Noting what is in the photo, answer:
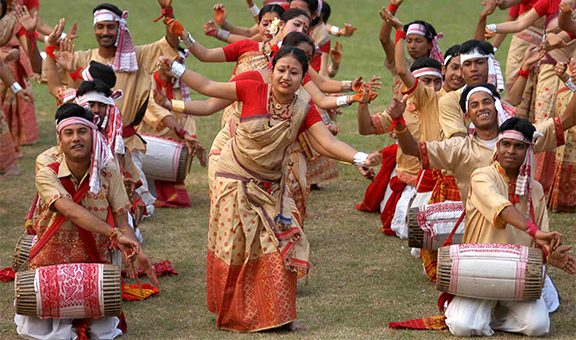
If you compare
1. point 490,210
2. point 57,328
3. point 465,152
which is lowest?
point 57,328

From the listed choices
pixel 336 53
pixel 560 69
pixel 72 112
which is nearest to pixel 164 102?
pixel 72 112

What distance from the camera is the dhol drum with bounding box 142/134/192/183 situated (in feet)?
34.0

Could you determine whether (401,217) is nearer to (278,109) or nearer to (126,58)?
(126,58)

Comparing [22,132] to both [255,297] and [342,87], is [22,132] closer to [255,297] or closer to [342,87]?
[342,87]

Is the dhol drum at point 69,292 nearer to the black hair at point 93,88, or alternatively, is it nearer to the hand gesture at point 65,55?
the black hair at point 93,88

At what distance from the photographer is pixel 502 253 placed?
675 cm

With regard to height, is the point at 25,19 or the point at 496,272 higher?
the point at 25,19

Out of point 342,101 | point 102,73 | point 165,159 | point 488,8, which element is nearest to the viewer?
point 342,101

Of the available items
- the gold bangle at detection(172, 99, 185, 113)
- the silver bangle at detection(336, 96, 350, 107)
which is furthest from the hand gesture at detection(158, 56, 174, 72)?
the silver bangle at detection(336, 96, 350, 107)

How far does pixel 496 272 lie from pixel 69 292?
7.38ft

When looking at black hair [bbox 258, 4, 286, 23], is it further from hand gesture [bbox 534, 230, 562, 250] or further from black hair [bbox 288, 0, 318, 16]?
hand gesture [bbox 534, 230, 562, 250]

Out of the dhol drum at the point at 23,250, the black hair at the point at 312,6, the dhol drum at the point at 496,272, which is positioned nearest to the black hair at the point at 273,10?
the black hair at the point at 312,6

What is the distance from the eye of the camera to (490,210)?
6.75 meters

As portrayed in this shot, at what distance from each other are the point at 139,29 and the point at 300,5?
10.9 m
